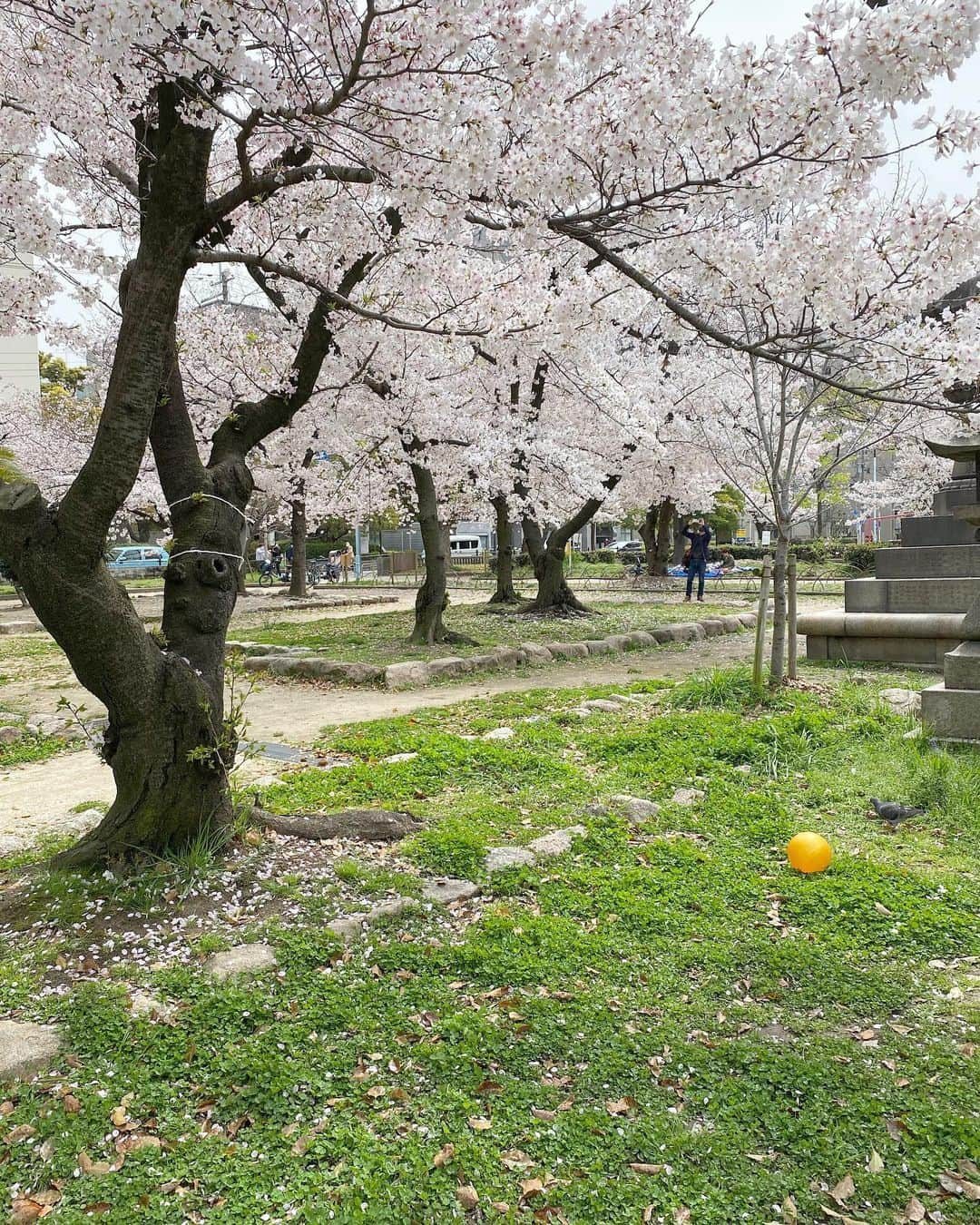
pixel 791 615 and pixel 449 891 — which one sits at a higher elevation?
pixel 791 615

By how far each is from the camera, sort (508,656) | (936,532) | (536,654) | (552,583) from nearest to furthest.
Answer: (936,532), (508,656), (536,654), (552,583)

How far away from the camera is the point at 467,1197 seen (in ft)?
6.42

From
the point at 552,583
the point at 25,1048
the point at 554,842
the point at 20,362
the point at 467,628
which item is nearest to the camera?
the point at 25,1048

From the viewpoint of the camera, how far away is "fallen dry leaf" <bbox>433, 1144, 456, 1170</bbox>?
6.73 feet

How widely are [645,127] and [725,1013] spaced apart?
145 inches

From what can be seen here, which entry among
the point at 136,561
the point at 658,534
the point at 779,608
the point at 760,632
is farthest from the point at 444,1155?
the point at 136,561

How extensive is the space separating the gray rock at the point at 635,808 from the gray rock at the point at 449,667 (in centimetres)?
464

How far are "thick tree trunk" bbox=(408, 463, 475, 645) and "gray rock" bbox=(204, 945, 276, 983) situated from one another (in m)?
7.89

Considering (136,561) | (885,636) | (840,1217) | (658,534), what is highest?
(658,534)

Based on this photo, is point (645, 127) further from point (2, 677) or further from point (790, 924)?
point (2, 677)

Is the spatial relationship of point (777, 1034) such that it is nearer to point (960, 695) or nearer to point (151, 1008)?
point (151, 1008)

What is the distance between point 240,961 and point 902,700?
18.4ft

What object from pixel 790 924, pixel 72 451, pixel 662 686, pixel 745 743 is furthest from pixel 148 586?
pixel 790 924

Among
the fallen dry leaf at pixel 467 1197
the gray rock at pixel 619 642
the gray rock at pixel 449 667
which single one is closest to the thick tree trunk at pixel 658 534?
the gray rock at pixel 619 642
